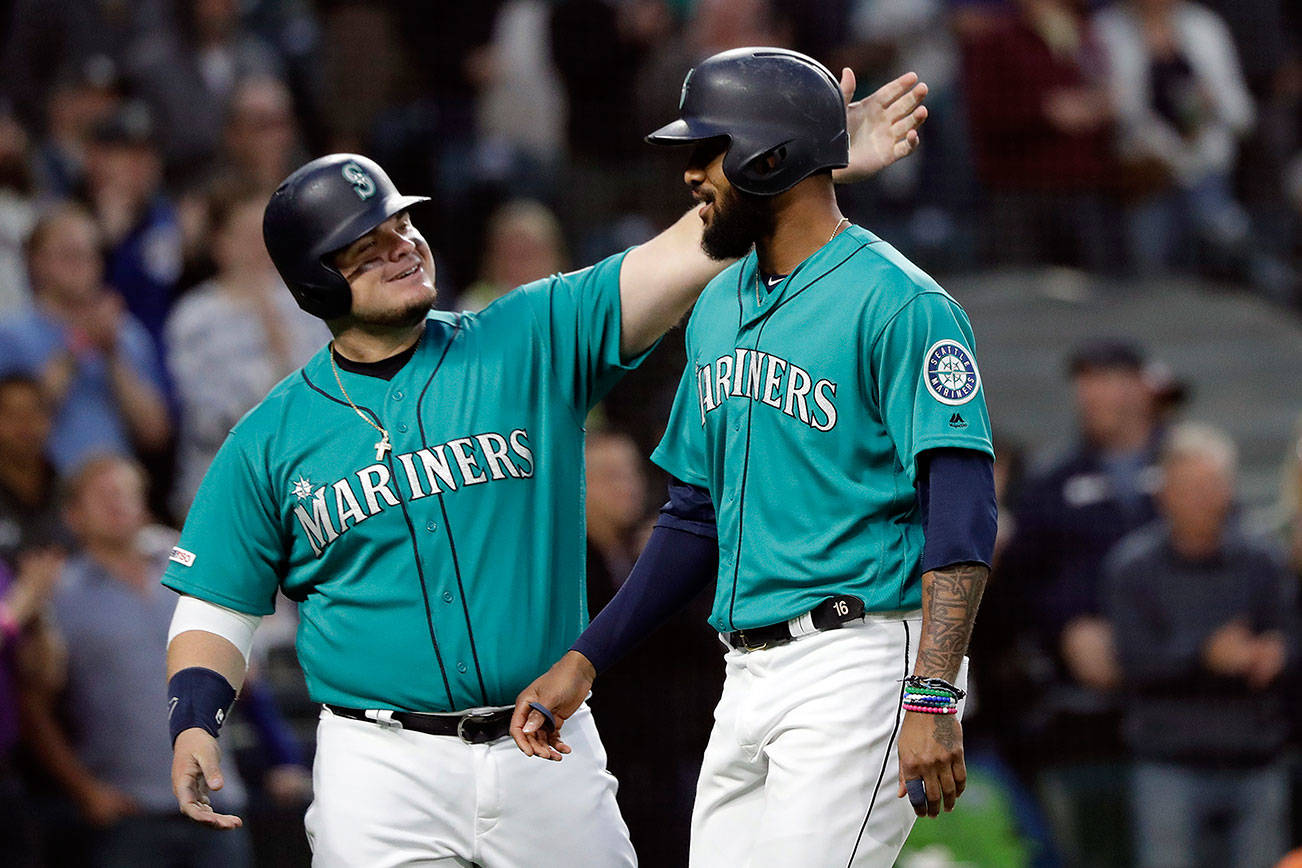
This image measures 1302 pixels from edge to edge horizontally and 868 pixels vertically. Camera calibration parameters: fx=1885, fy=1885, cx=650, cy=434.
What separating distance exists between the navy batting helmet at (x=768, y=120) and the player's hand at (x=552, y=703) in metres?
0.87

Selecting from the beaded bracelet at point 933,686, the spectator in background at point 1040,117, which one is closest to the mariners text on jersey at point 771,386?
the beaded bracelet at point 933,686

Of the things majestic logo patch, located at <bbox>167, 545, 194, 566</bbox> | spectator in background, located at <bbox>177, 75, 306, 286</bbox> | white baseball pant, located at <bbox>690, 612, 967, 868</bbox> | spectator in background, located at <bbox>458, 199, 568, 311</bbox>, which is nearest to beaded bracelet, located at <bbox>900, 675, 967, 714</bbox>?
white baseball pant, located at <bbox>690, 612, 967, 868</bbox>

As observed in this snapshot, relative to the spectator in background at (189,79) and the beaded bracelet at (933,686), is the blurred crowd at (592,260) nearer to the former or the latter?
the spectator in background at (189,79)

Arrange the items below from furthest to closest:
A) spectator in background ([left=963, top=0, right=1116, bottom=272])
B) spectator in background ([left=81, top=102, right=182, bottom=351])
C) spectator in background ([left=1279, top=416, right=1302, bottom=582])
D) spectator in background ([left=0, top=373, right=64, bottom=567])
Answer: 1. spectator in background ([left=963, top=0, right=1116, bottom=272])
2. spectator in background ([left=81, top=102, right=182, bottom=351])
3. spectator in background ([left=1279, top=416, right=1302, bottom=582])
4. spectator in background ([left=0, top=373, right=64, bottom=567])

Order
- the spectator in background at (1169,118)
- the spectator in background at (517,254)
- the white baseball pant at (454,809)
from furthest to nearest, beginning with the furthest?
the spectator in background at (1169,118) < the spectator in background at (517,254) < the white baseball pant at (454,809)

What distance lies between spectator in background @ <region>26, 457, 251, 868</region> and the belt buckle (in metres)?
2.33

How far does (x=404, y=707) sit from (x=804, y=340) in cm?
101

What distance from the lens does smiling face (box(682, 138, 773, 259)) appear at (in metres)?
3.05

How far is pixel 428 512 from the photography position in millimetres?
3393

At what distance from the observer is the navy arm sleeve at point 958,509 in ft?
9.05

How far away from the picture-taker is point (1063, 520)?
283 inches

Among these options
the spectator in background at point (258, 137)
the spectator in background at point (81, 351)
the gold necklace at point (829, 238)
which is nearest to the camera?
the gold necklace at point (829, 238)

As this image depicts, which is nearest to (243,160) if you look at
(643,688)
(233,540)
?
(643,688)

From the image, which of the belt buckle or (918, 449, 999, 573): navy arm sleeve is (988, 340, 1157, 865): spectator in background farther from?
(918, 449, 999, 573): navy arm sleeve
